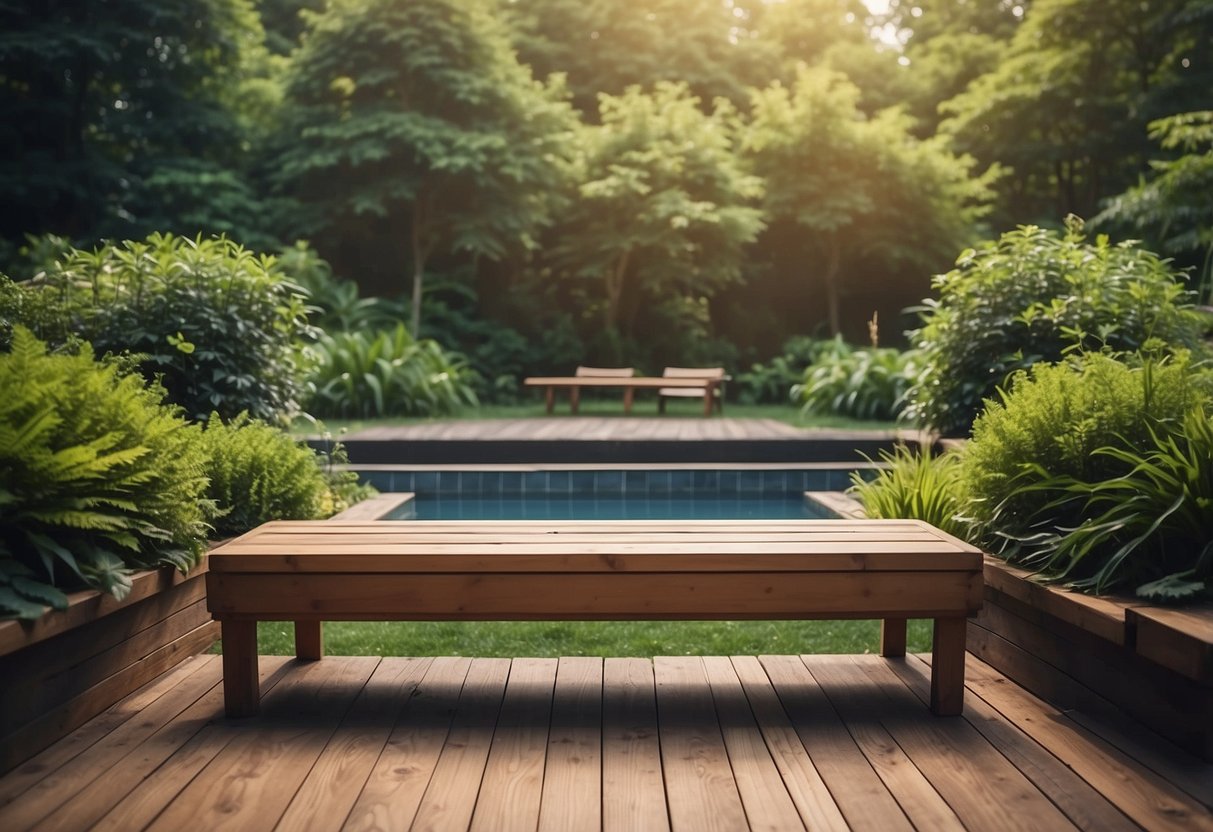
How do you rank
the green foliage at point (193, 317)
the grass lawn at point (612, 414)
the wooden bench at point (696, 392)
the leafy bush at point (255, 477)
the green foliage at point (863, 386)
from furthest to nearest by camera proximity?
the wooden bench at point (696, 392)
the green foliage at point (863, 386)
the grass lawn at point (612, 414)
the green foliage at point (193, 317)
the leafy bush at point (255, 477)

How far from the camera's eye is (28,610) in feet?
6.79

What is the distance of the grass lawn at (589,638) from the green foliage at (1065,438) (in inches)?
31.6

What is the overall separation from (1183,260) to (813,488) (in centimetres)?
1014

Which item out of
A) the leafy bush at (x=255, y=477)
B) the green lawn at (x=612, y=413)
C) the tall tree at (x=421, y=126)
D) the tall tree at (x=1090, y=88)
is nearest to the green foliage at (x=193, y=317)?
the leafy bush at (x=255, y=477)

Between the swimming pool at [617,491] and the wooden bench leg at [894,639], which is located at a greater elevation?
the wooden bench leg at [894,639]

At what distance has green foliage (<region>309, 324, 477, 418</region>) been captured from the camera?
965cm

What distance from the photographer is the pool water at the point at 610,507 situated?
6.32 metres

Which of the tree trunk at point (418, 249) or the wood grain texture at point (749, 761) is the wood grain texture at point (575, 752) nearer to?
the wood grain texture at point (749, 761)

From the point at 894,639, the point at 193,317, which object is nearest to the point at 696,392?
the point at 193,317

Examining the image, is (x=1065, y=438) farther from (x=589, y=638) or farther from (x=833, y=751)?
(x=589, y=638)

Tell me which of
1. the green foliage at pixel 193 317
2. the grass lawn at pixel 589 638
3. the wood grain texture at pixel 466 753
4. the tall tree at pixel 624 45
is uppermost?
the tall tree at pixel 624 45

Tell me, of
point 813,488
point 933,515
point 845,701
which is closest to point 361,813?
point 845,701

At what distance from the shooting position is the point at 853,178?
15.2m

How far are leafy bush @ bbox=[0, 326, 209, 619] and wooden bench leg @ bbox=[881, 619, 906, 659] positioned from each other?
2.07 metres
